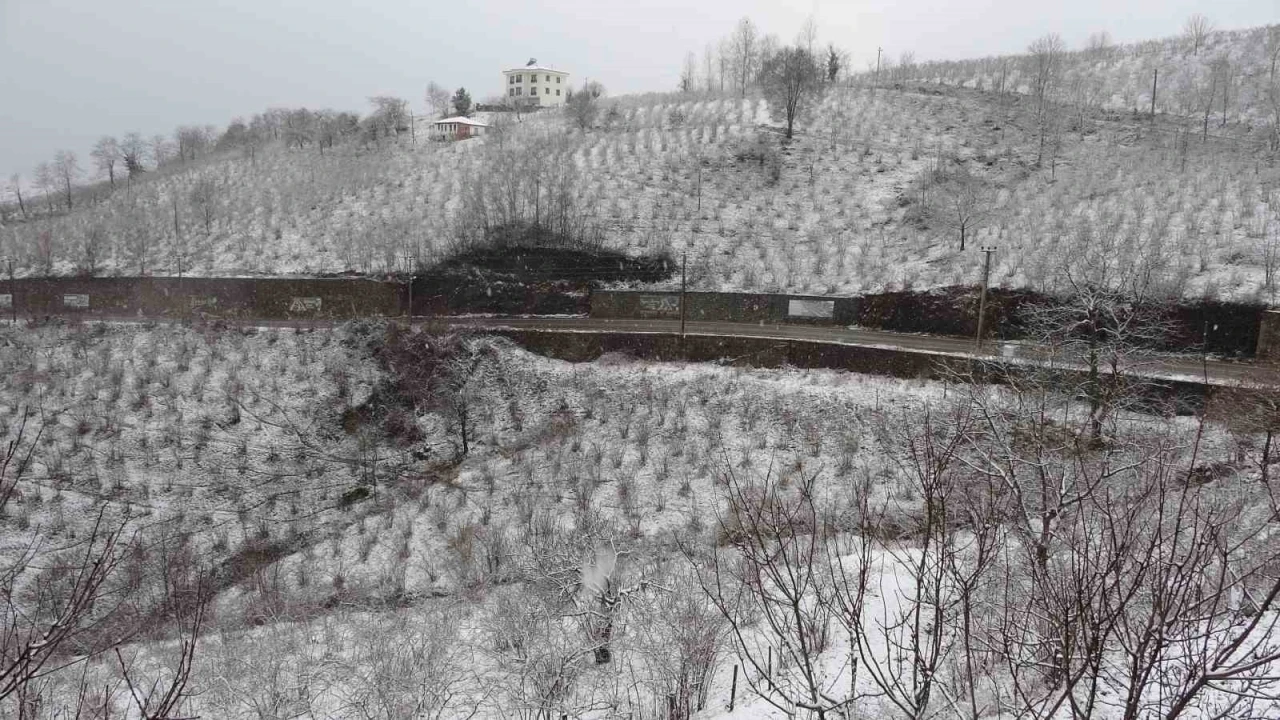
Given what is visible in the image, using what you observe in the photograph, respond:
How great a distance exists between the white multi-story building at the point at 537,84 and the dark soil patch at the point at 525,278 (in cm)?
4243

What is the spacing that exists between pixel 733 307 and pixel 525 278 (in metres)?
7.75

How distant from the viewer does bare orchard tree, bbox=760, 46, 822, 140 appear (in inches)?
1352

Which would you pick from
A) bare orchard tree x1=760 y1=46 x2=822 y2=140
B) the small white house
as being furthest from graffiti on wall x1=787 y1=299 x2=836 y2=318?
the small white house

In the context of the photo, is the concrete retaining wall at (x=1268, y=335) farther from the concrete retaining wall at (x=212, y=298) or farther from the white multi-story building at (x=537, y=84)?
the white multi-story building at (x=537, y=84)

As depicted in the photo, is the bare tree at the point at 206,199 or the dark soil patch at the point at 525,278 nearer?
the dark soil patch at the point at 525,278

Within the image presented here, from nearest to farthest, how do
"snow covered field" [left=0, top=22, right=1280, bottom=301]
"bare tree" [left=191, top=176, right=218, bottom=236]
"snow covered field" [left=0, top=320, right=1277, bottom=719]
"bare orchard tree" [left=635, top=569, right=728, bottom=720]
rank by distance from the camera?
"snow covered field" [left=0, top=320, right=1277, bottom=719]
"bare orchard tree" [left=635, top=569, right=728, bottom=720]
"snow covered field" [left=0, top=22, right=1280, bottom=301]
"bare tree" [left=191, top=176, right=218, bottom=236]

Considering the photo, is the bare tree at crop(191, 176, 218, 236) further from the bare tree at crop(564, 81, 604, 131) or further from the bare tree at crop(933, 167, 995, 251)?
the bare tree at crop(933, 167, 995, 251)

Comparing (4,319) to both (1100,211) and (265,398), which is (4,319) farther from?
(1100,211)

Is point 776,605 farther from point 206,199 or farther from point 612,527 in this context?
point 206,199

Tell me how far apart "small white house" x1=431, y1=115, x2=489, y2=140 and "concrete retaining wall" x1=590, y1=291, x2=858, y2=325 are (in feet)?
77.6

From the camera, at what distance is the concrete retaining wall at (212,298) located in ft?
80.6

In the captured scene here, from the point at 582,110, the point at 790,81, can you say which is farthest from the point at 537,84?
the point at 790,81

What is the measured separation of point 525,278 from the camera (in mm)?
25688

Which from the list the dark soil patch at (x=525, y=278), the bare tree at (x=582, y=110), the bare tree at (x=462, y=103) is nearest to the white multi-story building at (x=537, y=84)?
the bare tree at (x=462, y=103)
